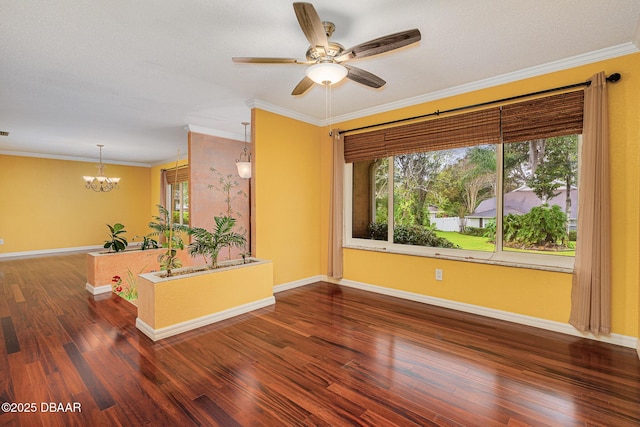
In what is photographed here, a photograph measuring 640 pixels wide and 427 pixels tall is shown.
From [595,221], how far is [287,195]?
3.54 m

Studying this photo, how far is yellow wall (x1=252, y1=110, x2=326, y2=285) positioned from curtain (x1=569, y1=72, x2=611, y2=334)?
336 centimetres

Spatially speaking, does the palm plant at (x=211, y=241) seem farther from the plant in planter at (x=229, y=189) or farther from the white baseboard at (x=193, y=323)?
the plant in planter at (x=229, y=189)

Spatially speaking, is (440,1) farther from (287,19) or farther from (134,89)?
(134,89)

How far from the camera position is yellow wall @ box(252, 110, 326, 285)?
411cm

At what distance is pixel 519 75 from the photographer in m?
3.14

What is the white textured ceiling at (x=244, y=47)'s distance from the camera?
7.00 ft

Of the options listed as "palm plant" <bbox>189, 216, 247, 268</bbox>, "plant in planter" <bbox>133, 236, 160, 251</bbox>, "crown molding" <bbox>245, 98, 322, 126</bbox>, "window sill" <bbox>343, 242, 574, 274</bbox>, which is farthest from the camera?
"plant in planter" <bbox>133, 236, 160, 251</bbox>

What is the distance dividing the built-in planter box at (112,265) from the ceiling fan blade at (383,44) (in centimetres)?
401

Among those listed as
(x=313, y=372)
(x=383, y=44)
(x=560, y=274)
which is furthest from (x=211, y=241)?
(x=560, y=274)

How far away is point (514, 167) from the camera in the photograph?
331 centimetres

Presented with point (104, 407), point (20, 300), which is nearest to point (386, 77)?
point (104, 407)

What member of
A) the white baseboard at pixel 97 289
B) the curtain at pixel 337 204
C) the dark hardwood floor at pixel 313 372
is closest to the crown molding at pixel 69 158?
the white baseboard at pixel 97 289

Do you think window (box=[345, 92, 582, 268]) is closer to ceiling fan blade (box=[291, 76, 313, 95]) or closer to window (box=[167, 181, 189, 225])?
ceiling fan blade (box=[291, 76, 313, 95])

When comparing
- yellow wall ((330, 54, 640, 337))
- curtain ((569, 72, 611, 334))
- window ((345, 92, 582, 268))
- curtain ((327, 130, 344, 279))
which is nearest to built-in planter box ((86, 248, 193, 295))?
curtain ((327, 130, 344, 279))
